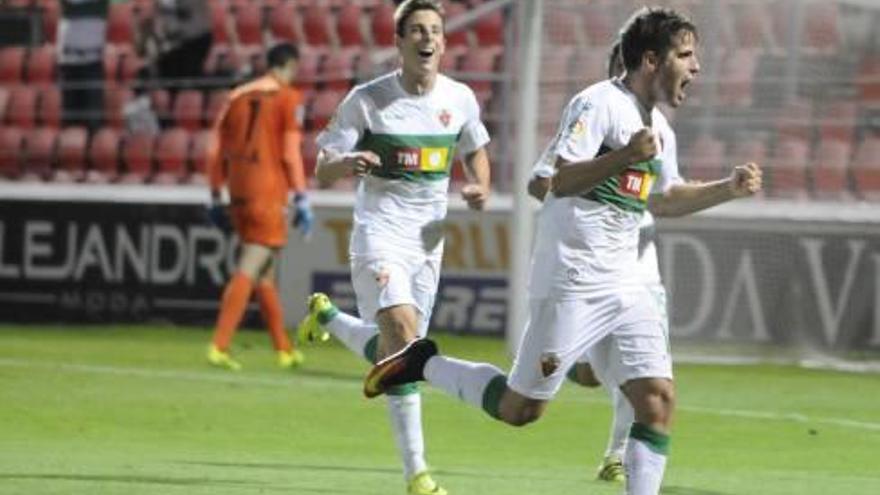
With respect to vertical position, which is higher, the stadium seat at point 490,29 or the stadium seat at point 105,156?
the stadium seat at point 490,29

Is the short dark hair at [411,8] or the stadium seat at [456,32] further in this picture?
the stadium seat at [456,32]

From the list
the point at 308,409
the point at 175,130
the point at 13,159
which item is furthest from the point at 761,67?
the point at 13,159

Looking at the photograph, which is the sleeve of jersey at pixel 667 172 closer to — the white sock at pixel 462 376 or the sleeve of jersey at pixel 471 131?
the white sock at pixel 462 376

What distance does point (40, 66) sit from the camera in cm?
2588

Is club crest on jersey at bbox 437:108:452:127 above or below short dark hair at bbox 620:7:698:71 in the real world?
below

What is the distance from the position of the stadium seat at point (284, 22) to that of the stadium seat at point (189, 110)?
116 cm

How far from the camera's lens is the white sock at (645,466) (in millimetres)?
8617

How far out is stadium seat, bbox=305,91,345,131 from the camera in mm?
22844

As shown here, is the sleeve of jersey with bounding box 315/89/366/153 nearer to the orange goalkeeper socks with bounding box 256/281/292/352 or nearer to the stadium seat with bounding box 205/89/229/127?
the orange goalkeeper socks with bounding box 256/281/292/352

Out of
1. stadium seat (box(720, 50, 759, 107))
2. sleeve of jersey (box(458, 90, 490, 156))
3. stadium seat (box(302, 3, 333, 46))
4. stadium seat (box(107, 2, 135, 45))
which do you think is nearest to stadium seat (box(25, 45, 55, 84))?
stadium seat (box(107, 2, 135, 45))

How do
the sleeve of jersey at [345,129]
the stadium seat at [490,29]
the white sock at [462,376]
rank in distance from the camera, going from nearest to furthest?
the white sock at [462,376], the sleeve of jersey at [345,129], the stadium seat at [490,29]

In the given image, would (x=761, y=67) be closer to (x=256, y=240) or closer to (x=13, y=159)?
(x=256, y=240)

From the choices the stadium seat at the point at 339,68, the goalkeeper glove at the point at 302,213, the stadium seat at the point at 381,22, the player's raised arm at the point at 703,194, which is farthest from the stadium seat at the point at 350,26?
the player's raised arm at the point at 703,194

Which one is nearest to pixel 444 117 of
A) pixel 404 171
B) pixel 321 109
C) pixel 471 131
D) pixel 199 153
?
pixel 471 131
